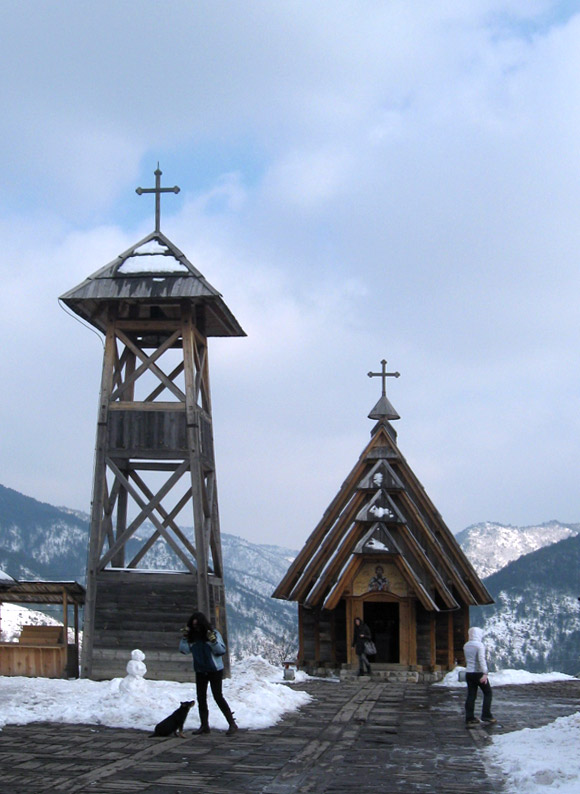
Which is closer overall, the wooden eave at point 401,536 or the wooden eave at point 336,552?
the wooden eave at point 336,552

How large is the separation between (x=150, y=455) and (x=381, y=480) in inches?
310

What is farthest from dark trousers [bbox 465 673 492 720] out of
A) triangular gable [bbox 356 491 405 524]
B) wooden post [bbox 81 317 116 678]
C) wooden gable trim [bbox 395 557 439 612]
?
triangular gable [bbox 356 491 405 524]

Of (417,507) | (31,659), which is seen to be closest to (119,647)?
(31,659)

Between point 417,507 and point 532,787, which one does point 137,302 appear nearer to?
point 417,507

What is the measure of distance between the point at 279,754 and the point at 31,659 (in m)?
14.1

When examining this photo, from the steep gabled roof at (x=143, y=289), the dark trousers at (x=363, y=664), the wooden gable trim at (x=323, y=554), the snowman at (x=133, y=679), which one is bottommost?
the dark trousers at (x=363, y=664)

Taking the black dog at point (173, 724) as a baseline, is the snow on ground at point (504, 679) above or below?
below

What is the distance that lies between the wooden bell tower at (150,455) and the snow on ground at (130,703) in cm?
438

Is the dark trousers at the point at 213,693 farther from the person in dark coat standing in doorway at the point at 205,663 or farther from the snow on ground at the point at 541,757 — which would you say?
the snow on ground at the point at 541,757

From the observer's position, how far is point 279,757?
12.3 meters

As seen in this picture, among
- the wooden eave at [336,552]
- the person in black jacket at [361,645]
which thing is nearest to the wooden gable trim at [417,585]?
the wooden eave at [336,552]

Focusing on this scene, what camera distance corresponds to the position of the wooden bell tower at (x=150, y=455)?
2466cm

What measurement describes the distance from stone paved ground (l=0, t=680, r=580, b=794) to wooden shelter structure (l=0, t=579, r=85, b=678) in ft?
30.5

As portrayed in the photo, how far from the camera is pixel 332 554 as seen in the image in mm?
30734
